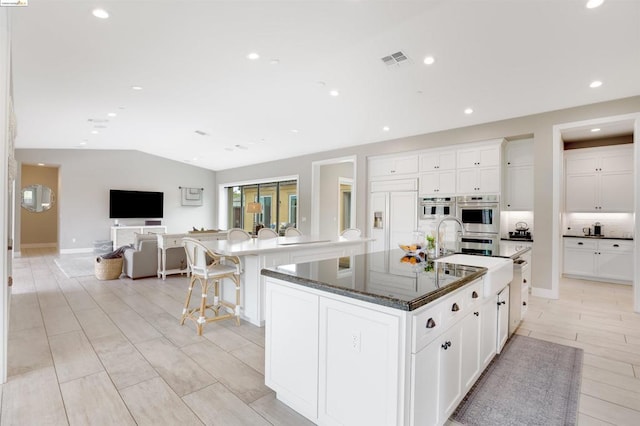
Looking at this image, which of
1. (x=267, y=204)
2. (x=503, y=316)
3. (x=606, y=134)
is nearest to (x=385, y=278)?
(x=503, y=316)

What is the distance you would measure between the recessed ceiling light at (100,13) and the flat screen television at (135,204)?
8268 mm

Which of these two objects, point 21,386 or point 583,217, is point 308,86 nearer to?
point 21,386

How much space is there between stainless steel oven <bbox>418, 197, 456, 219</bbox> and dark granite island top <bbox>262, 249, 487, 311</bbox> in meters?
3.80

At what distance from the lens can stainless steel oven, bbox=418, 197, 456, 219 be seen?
19.0 ft

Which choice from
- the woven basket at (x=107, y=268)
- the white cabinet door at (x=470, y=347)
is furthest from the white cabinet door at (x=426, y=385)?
the woven basket at (x=107, y=268)

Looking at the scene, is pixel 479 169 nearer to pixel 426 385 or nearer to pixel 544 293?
pixel 544 293

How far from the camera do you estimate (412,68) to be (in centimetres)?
402

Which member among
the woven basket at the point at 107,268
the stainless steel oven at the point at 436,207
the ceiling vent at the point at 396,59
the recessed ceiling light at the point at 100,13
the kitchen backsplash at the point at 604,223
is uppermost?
the recessed ceiling light at the point at 100,13

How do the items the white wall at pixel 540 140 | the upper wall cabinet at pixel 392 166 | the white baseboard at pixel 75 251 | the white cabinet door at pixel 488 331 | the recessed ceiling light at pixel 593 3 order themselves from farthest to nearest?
the white baseboard at pixel 75 251 < the upper wall cabinet at pixel 392 166 < the white wall at pixel 540 140 < the recessed ceiling light at pixel 593 3 < the white cabinet door at pixel 488 331

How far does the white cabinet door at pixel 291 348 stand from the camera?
1.77 meters

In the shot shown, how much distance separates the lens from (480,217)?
5.48 metres

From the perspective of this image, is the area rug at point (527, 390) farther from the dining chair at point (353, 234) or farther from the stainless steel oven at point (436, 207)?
the stainless steel oven at point (436, 207)

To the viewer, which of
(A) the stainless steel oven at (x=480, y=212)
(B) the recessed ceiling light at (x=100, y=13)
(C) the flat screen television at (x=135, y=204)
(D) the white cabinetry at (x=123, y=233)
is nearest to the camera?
(B) the recessed ceiling light at (x=100, y=13)

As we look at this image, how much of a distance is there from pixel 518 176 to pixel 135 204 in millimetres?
10712
